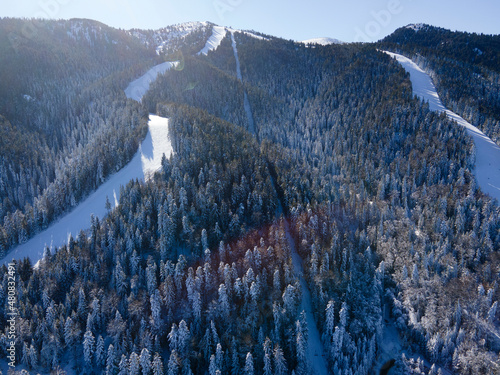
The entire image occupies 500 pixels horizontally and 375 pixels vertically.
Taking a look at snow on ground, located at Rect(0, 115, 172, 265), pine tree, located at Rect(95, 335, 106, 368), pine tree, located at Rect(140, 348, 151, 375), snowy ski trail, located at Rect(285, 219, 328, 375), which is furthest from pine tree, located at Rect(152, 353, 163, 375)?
snow on ground, located at Rect(0, 115, 172, 265)

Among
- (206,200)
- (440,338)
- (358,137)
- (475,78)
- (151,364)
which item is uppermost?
(475,78)

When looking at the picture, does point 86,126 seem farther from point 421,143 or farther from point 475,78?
point 475,78

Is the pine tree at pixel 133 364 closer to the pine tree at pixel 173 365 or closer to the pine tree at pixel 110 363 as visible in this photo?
the pine tree at pixel 110 363

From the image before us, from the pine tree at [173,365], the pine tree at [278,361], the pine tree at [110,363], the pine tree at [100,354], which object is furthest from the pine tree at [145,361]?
the pine tree at [278,361]

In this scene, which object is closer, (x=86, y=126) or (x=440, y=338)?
(x=440, y=338)

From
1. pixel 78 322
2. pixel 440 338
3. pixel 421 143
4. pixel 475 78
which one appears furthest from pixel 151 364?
pixel 475 78

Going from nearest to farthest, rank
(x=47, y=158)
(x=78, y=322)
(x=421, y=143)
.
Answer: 1. (x=78, y=322)
2. (x=421, y=143)
3. (x=47, y=158)

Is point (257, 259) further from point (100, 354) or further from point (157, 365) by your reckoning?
point (100, 354)

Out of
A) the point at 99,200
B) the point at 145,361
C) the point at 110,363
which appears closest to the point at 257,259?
the point at 145,361
